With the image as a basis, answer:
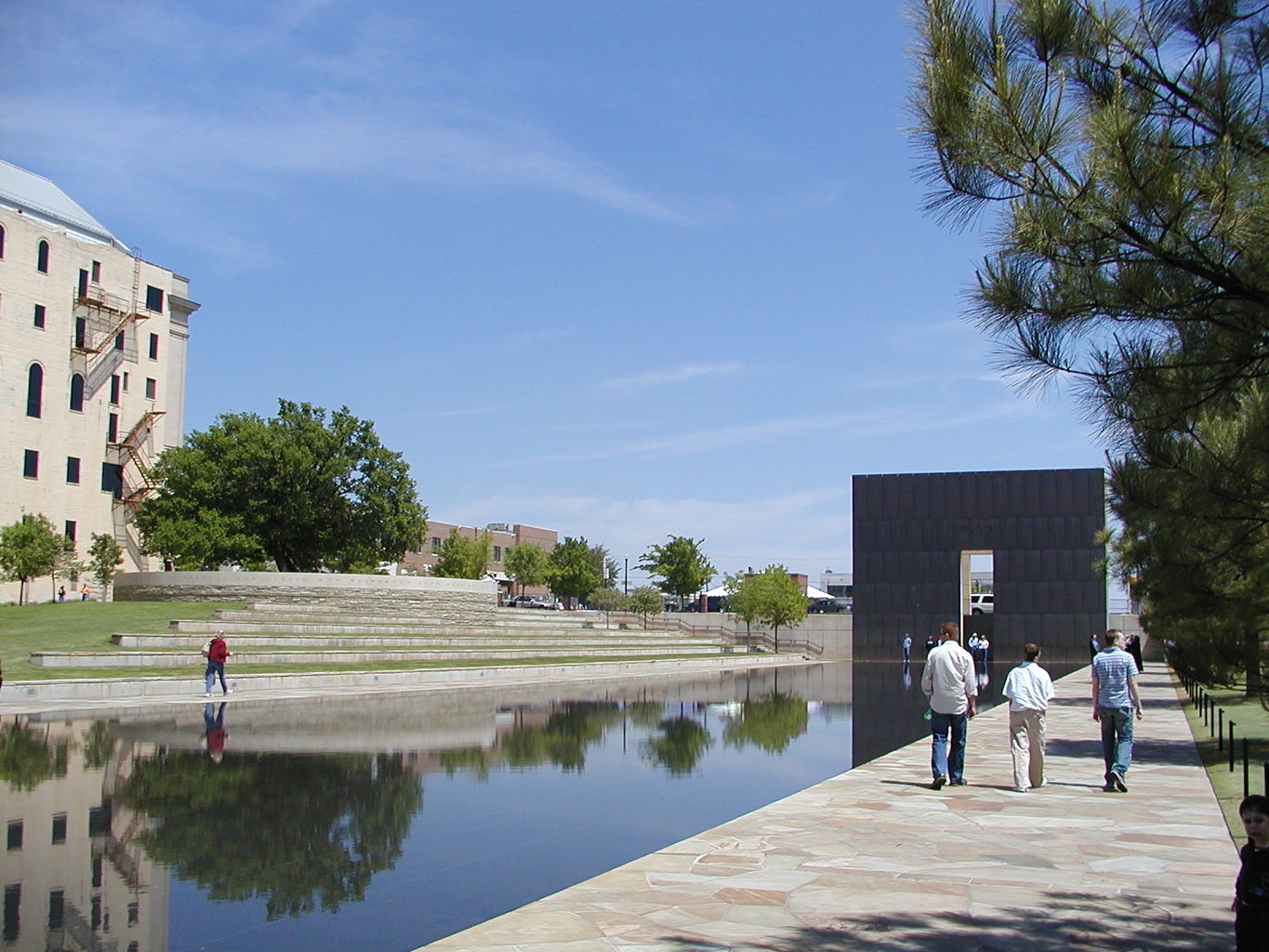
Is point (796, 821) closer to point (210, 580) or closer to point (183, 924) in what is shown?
point (183, 924)

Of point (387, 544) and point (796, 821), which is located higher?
point (387, 544)

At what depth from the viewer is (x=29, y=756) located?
14094mm

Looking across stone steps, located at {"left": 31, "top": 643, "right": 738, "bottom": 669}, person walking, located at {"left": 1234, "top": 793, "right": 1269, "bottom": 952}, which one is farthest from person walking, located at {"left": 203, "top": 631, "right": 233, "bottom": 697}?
person walking, located at {"left": 1234, "top": 793, "right": 1269, "bottom": 952}

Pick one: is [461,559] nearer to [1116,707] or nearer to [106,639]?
[106,639]

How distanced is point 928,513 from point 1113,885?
61.1 metres

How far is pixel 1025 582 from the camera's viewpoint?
2569 inches

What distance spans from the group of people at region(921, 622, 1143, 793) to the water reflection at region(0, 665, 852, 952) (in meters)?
1.98

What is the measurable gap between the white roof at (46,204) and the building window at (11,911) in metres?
57.1

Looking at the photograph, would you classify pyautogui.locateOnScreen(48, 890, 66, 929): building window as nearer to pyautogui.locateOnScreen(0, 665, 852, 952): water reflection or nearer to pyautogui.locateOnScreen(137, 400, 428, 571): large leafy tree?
pyautogui.locateOnScreen(0, 665, 852, 952): water reflection

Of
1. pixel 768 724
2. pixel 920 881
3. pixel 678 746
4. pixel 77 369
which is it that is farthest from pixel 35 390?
pixel 920 881

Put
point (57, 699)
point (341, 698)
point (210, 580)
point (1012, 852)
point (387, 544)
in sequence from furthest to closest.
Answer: point (387, 544), point (210, 580), point (341, 698), point (57, 699), point (1012, 852)

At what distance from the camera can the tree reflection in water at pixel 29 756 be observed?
12.3 meters

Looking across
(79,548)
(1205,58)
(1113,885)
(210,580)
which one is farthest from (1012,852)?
(79,548)

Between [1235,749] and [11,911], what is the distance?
1486cm
